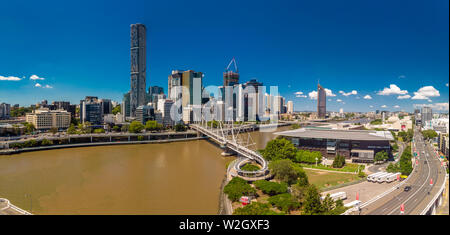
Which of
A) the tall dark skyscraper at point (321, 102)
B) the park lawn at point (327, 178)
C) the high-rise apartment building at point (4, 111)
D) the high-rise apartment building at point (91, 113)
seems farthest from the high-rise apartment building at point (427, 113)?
the high-rise apartment building at point (4, 111)

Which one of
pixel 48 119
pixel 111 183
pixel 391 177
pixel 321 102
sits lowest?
pixel 111 183

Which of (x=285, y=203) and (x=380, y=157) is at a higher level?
(x=285, y=203)

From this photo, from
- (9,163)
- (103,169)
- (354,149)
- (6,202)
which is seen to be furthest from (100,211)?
(354,149)

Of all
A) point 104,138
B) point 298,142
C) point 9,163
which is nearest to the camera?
point 9,163

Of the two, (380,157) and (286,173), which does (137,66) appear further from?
(380,157)

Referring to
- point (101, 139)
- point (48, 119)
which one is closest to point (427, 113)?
point (101, 139)
